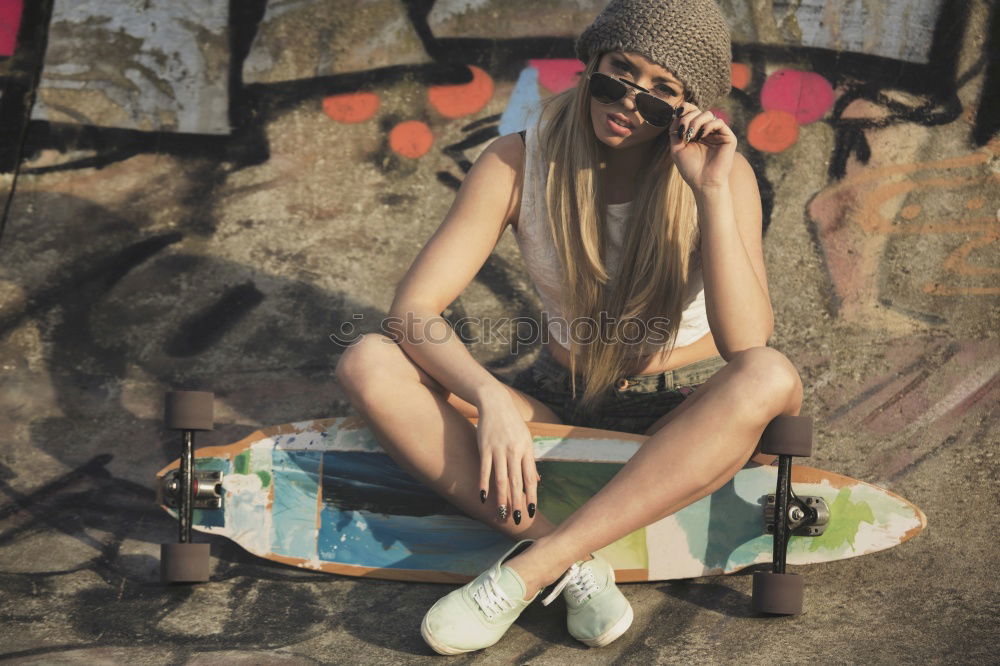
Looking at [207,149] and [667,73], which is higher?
[667,73]

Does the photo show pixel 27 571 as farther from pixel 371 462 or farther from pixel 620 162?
pixel 620 162

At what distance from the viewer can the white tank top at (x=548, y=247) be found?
2498 millimetres

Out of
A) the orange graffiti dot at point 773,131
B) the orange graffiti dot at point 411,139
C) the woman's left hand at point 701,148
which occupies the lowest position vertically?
the orange graffiti dot at point 411,139

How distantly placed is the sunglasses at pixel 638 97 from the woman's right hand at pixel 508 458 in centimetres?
79

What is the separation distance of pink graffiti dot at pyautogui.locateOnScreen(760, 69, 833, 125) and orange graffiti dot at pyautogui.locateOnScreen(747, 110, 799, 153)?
0.03 metres

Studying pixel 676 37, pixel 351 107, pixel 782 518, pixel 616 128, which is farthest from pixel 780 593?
pixel 351 107

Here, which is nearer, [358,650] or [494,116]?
[358,650]

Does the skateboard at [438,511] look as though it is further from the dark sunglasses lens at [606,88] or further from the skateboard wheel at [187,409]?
the dark sunglasses lens at [606,88]

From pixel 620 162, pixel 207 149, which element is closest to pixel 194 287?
pixel 207 149

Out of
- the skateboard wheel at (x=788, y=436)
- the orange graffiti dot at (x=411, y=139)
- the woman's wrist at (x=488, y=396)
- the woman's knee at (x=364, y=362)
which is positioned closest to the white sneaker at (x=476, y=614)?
the woman's wrist at (x=488, y=396)

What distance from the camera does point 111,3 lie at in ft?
15.1

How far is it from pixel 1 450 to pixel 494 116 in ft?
8.36

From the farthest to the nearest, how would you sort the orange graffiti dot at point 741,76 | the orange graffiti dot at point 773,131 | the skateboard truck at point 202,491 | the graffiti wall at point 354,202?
the orange graffiti dot at point 741,76 < the orange graffiti dot at point 773,131 < the graffiti wall at point 354,202 < the skateboard truck at point 202,491

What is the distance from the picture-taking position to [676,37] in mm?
2244
